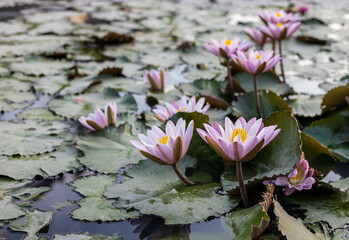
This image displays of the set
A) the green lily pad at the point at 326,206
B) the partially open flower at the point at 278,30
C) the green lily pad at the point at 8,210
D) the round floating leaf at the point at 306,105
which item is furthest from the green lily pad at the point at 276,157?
the partially open flower at the point at 278,30

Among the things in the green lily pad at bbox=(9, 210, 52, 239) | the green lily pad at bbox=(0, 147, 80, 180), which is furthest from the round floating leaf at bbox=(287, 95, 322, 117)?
the green lily pad at bbox=(9, 210, 52, 239)

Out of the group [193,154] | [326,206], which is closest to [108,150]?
[193,154]

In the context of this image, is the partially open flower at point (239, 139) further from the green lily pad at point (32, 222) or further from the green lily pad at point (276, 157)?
the green lily pad at point (32, 222)

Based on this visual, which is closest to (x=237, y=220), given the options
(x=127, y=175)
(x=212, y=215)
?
(x=212, y=215)

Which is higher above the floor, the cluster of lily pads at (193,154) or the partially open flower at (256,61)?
the partially open flower at (256,61)

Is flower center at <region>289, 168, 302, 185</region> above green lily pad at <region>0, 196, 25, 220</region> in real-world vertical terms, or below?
above

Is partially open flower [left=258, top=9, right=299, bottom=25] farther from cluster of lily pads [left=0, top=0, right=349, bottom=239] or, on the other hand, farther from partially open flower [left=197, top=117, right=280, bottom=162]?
partially open flower [left=197, top=117, right=280, bottom=162]
